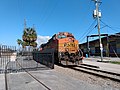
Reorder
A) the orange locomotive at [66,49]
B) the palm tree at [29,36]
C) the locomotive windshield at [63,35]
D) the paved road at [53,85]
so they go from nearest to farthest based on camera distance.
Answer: the paved road at [53,85] → the orange locomotive at [66,49] → the locomotive windshield at [63,35] → the palm tree at [29,36]

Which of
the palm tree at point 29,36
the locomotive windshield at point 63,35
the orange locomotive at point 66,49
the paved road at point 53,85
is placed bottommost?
the paved road at point 53,85

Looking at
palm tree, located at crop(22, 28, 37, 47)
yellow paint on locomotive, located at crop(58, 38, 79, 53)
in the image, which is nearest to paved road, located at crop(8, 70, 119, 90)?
yellow paint on locomotive, located at crop(58, 38, 79, 53)

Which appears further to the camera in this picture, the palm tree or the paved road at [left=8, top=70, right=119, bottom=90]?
the palm tree

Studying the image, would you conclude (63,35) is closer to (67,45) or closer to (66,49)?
(67,45)

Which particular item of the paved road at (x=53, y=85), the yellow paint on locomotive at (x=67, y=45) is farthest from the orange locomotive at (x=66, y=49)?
the paved road at (x=53, y=85)

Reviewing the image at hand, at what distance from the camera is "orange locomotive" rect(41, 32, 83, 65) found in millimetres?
16484

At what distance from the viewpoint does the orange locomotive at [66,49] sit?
16484 millimetres

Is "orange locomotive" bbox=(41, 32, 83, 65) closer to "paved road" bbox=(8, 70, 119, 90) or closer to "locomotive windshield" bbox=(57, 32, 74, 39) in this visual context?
"locomotive windshield" bbox=(57, 32, 74, 39)

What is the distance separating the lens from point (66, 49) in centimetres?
1720

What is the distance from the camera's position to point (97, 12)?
82.9 ft

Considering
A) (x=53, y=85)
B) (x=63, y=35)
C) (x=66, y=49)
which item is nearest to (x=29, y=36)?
(x=63, y=35)

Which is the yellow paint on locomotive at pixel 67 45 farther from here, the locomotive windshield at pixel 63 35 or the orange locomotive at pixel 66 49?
the locomotive windshield at pixel 63 35

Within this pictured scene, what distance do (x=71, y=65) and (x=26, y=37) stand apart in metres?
32.2

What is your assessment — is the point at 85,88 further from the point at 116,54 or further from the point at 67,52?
the point at 116,54
